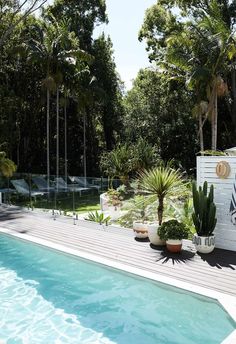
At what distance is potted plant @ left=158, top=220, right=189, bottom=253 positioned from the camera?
799cm

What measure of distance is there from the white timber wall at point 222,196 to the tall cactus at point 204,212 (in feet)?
1.21

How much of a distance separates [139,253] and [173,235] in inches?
33.4

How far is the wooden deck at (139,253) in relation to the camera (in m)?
6.68

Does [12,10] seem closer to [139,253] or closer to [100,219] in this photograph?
[100,219]

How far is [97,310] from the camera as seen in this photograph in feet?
20.7

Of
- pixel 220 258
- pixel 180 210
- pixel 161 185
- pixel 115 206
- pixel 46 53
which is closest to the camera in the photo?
pixel 220 258

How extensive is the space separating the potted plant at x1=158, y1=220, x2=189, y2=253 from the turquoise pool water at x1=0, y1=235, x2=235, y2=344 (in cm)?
139

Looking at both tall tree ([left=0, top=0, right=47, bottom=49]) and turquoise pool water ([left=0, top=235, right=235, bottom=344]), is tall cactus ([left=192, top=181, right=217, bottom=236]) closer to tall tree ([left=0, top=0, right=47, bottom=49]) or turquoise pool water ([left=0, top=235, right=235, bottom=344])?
turquoise pool water ([left=0, top=235, right=235, bottom=344])

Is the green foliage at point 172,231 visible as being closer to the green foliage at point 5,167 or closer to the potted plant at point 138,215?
the potted plant at point 138,215

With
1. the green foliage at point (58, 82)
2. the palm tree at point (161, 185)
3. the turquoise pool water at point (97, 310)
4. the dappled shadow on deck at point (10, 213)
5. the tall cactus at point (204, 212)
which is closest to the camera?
the turquoise pool water at point (97, 310)

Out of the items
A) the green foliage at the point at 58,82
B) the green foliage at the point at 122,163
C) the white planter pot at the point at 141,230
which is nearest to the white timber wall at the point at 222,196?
the white planter pot at the point at 141,230

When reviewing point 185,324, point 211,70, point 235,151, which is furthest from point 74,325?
point 211,70

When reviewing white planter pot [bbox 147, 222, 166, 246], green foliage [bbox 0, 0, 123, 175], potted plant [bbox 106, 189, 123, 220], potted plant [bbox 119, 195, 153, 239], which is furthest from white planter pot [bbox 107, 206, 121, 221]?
green foliage [bbox 0, 0, 123, 175]

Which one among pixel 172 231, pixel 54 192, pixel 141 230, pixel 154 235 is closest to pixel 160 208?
pixel 154 235
